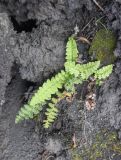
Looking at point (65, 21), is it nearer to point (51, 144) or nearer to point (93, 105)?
point (93, 105)

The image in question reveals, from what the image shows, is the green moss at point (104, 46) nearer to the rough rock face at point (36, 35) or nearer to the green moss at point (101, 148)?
the rough rock face at point (36, 35)

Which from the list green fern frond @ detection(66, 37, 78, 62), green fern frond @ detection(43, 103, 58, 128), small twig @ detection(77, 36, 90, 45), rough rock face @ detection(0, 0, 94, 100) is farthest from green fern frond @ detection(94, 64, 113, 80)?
green fern frond @ detection(43, 103, 58, 128)

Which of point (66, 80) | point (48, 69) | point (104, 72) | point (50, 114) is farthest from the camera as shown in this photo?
point (48, 69)

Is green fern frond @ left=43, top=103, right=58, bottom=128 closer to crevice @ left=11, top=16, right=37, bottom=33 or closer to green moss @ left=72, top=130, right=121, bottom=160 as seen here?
green moss @ left=72, top=130, right=121, bottom=160

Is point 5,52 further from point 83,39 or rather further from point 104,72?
point 104,72

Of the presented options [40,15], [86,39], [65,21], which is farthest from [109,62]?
[40,15]

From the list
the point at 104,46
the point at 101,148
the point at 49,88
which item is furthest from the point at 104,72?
the point at 101,148
